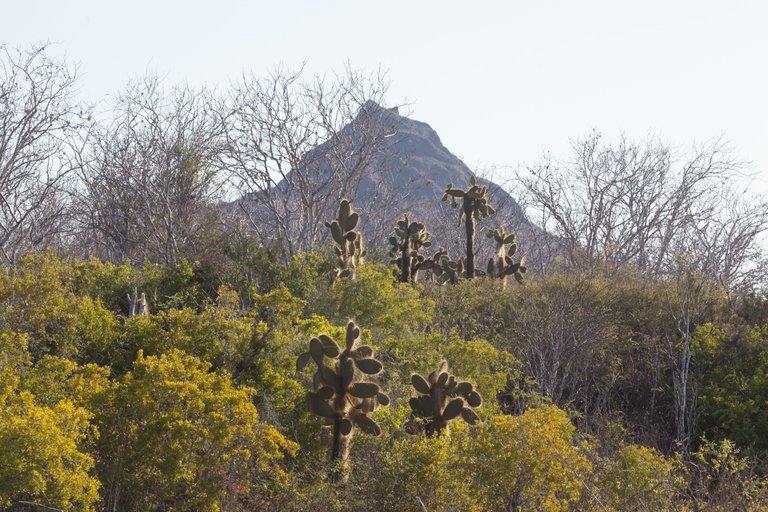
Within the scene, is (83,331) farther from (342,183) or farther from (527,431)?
(342,183)

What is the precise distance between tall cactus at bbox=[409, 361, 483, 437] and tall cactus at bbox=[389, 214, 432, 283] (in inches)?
323

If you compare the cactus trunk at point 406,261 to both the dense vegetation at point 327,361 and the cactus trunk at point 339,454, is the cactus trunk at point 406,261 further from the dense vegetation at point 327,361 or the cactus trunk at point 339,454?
the cactus trunk at point 339,454

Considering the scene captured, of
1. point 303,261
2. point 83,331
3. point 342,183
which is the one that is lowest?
point 83,331

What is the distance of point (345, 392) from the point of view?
10.2m

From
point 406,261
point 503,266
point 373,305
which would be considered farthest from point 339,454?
point 503,266

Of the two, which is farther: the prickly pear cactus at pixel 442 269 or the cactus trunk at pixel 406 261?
the prickly pear cactus at pixel 442 269

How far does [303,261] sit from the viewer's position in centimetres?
1772

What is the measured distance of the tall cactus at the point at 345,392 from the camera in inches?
396

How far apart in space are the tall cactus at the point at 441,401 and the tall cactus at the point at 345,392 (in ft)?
1.50

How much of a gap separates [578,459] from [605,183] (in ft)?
78.9

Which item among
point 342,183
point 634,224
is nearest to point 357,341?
point 342,183

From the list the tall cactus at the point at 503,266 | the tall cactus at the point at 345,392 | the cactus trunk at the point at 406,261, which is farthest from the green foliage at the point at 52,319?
the tall cactus at the point at 503,266

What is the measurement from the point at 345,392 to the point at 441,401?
104 cm

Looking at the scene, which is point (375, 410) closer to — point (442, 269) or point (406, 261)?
point (406, 261)
